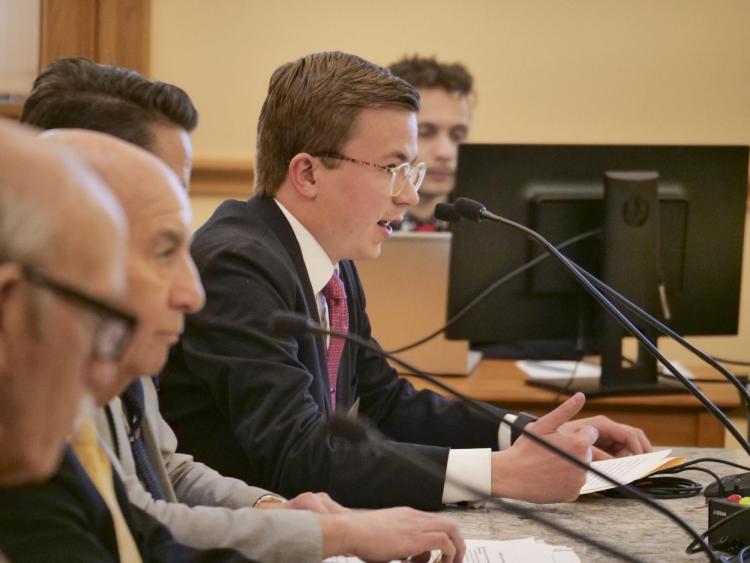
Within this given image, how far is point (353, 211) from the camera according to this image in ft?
6.23

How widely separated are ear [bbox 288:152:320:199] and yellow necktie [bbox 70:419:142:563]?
0.89 metres

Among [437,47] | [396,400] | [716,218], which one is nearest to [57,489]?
[396,400]

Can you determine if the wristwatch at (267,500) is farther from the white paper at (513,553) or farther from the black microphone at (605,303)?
the black microphone at (605,303)

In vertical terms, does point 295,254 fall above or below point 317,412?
above

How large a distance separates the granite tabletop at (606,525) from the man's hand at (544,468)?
0.11 ft

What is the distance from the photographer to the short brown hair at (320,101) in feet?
6.21

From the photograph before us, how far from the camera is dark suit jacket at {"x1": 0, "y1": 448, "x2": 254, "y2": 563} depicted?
900 mm

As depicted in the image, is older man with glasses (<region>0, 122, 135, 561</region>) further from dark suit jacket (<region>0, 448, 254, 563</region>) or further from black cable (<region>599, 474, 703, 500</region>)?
black cable (<region>599, 474, 703, 500</region>)

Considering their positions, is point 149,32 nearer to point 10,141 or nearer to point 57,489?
point 57,489

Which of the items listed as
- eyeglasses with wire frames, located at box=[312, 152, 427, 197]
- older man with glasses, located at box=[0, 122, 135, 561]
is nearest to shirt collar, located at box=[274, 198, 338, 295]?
eyeglasses with wire frames, located at box=[312, 152, 427, 197]

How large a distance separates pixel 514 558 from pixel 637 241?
1392 mm

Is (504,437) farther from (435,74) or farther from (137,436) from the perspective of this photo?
(435,74)

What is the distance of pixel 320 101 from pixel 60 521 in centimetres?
111

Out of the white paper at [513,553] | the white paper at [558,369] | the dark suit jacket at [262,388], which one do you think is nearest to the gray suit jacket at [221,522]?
the white paper at [513,553]
